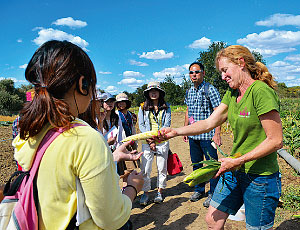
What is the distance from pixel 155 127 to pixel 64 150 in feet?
12.2

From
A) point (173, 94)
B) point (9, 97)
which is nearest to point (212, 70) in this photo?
point (173, 94)

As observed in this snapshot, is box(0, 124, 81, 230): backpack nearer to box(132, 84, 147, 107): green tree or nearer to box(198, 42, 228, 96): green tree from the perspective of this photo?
box(198, 42, 228, 96): green tree

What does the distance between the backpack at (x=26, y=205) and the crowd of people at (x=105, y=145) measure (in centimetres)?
3

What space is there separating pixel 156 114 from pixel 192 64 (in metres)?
1.20

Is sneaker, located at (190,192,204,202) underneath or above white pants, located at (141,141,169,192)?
underneath

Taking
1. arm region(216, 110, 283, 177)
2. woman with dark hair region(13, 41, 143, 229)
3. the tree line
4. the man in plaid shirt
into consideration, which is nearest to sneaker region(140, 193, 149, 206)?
the man in plaid shirt

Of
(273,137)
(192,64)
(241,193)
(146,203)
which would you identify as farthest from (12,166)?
(273,137)

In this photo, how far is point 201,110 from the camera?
4453 millimetres

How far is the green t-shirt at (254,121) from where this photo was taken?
1.94 meters

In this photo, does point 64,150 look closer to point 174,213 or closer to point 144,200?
point 174,213

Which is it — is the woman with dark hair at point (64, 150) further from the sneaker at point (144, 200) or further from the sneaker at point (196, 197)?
the sneaker at point (196, 197)

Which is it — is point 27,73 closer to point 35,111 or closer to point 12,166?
point 35,111

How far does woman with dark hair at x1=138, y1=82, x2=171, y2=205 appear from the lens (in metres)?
4.60

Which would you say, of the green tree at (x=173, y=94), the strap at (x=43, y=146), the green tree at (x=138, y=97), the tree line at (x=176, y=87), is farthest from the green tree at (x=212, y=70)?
the green tree at (x=138, y=97)
